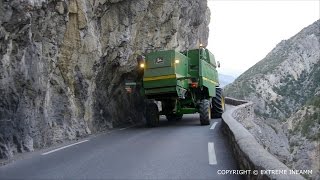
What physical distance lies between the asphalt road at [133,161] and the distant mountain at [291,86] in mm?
50509

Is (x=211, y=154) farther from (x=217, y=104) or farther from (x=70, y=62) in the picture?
(x=217, y=104)

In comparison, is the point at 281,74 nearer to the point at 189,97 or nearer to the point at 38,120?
the point at 189,97

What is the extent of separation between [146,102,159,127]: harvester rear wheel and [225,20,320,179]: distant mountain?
146ft

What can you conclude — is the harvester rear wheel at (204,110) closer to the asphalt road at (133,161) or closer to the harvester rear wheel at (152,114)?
the harvester rear wheel at (152,114)

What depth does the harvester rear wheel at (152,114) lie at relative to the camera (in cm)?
1794

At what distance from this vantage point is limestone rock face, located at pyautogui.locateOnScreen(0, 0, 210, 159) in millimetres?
11445

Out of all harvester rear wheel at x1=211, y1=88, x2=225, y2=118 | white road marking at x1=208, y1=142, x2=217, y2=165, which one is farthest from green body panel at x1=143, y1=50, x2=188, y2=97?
white road marking at x1=208, y1=142, x2=217, y2=165

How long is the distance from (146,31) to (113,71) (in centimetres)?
355

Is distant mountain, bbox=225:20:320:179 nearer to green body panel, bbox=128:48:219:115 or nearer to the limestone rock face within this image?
the limestone rock face

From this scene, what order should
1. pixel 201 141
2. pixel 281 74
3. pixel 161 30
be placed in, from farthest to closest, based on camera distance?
pixel 281 74
pixel 161 30
pixel 201 141

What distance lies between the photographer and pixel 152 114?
18078mm

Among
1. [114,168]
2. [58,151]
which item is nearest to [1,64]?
[58,151]

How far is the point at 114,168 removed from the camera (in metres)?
8.50

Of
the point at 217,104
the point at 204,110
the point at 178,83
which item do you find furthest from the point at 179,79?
the point at 217,104
